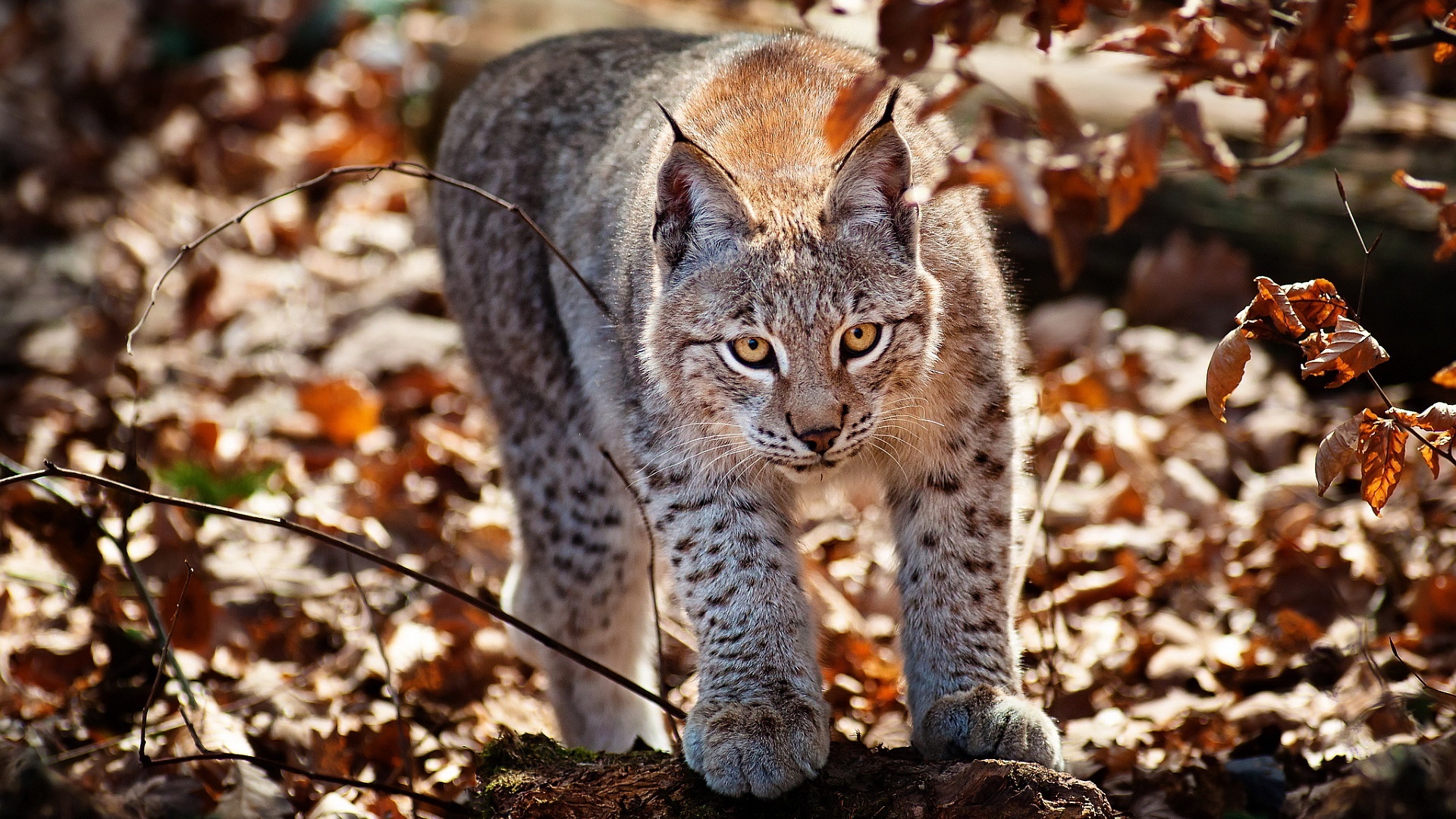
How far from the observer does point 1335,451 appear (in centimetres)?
281

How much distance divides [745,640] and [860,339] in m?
0.81

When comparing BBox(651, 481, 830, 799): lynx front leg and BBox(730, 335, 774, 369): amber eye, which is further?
BBox(730, 335, 774, 369): amber eye

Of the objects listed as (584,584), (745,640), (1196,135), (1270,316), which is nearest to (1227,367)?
(1270,316)

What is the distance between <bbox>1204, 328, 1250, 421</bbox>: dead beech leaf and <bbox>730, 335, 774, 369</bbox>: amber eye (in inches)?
40.5

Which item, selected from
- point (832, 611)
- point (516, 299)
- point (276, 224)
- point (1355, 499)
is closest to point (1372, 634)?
point (1355, 499)

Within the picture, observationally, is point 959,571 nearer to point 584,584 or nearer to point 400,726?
point 584,584

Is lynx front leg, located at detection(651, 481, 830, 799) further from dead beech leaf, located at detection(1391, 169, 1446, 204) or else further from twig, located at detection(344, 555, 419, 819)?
dead beech leaf, located at detection(1391, 169, 1446, 204)

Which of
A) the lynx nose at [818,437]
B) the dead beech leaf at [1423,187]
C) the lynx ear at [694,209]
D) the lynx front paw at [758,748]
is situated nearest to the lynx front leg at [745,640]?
the lynx front paw at [758,748]

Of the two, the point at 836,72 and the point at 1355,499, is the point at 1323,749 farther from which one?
the point at 836,72

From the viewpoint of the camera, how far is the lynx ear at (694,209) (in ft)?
10.5

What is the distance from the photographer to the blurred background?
12.9 ft

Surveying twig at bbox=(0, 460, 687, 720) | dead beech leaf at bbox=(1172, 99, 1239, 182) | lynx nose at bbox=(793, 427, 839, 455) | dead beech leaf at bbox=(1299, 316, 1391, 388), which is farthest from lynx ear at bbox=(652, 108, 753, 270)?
dead beech leaf at bbox=(1299, 316, 1391, 388)

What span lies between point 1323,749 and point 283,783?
9.34 feet

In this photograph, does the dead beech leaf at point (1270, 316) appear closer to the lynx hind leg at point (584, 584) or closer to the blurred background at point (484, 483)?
the blurred background at point (484, 483)
